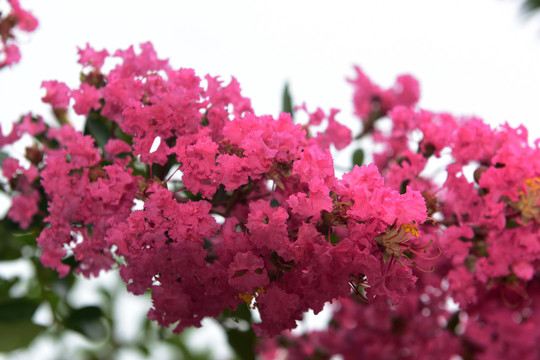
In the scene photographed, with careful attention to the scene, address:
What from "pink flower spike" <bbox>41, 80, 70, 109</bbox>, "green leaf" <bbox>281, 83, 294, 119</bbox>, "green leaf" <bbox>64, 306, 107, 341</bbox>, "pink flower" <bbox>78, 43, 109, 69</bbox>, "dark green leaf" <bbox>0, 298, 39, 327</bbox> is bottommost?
"green leaf" <bbox>64, 306, 107, 341</bbox>

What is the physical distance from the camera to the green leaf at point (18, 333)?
50.6 inches

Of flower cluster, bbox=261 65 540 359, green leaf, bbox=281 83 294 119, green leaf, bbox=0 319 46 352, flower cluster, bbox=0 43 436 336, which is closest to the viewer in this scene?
flower cluster, bbox=0 43 436 336

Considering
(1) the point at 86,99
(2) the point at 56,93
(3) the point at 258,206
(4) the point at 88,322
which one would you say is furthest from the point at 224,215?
(4) the point at 88,322

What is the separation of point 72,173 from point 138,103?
10.1 inches

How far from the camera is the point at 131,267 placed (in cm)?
90

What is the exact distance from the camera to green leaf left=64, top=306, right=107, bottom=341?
4.47 feet

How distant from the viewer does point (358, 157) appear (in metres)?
1.59

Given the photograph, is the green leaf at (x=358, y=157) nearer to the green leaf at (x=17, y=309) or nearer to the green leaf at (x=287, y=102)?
the green leaf at (x=287, y=102)

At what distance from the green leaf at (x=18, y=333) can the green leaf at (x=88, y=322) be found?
84mm

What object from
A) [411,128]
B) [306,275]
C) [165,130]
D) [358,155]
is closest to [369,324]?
[358,155]

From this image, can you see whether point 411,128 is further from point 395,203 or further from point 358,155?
point 395,203

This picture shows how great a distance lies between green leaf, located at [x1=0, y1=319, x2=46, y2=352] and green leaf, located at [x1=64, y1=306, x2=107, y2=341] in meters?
0.08

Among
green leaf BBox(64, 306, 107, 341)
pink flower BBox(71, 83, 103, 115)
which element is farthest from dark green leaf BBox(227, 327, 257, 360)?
pink flower BBox(71, 83, 103, 115)

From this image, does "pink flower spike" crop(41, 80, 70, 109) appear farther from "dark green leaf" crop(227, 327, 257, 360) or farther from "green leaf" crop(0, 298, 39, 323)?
"dark green leaf" crop(227, 327, 257, 360)
